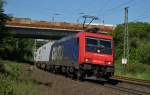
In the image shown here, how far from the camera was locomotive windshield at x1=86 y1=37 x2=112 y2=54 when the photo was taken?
25219 mm

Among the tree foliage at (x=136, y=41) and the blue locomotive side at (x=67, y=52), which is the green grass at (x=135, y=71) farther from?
the blue locomotive side at (x=67, y=52)

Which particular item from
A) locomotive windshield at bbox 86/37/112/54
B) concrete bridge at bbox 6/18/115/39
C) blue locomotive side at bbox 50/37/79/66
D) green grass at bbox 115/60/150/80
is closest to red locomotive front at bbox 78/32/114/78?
locomotive windshield at bbox 86/37/112/54

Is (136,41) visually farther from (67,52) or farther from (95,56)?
(95,56)

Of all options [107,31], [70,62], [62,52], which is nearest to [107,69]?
[70,62]

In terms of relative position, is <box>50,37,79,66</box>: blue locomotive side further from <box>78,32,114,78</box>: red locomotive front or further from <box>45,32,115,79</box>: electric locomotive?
<box>78,32,114,78</box>: red locomotive front

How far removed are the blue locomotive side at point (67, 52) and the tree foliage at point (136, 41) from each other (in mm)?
21329

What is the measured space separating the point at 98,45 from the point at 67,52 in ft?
11.2

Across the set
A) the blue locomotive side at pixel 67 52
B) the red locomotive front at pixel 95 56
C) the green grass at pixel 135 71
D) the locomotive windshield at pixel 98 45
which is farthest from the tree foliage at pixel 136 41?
the red locomotive front at pixel 95 56

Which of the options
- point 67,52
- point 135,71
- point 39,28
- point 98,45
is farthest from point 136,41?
point 98,45

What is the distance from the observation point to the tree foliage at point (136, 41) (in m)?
53.1

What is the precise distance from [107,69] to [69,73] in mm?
4171

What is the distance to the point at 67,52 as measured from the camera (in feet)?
92.7

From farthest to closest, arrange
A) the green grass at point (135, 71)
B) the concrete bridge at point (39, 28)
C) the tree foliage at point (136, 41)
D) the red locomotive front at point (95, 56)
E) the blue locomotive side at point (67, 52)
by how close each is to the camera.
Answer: the concrete bridge at point (39, 28) → the tree foliage at point (136, 41) → the green grass at point (135, 71) → the blue locomotive side at point (67, 52) → the red locomotive front at point (95, 56)

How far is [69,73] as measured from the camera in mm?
28453
